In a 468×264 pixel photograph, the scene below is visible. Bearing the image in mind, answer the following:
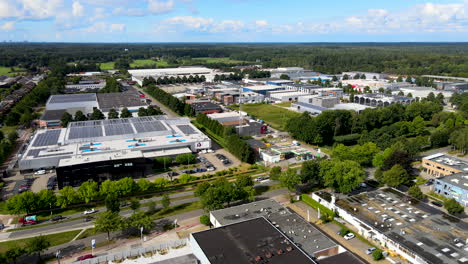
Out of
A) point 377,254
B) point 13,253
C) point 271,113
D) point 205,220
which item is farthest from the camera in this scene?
point 271,113

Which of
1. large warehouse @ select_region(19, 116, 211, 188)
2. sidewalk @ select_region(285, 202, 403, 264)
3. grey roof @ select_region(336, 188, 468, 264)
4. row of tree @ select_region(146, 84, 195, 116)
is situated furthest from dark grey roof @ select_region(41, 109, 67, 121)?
grey roof @ select_region(336, 188, 468, 264)

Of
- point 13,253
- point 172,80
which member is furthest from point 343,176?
point 172,80

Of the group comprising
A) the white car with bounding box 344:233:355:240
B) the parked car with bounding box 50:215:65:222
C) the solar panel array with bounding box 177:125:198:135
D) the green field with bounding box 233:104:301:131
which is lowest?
the parked car with bounding box 50:215:65:222

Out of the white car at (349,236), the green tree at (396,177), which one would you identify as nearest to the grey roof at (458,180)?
the green tree at (396,177)

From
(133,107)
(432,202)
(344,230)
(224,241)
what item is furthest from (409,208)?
(133,107)

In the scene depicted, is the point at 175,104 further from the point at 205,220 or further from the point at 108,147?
the point at 205,220

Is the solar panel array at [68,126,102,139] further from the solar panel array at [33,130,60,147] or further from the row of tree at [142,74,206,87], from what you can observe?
the row of tree at [142,74,206,87]
